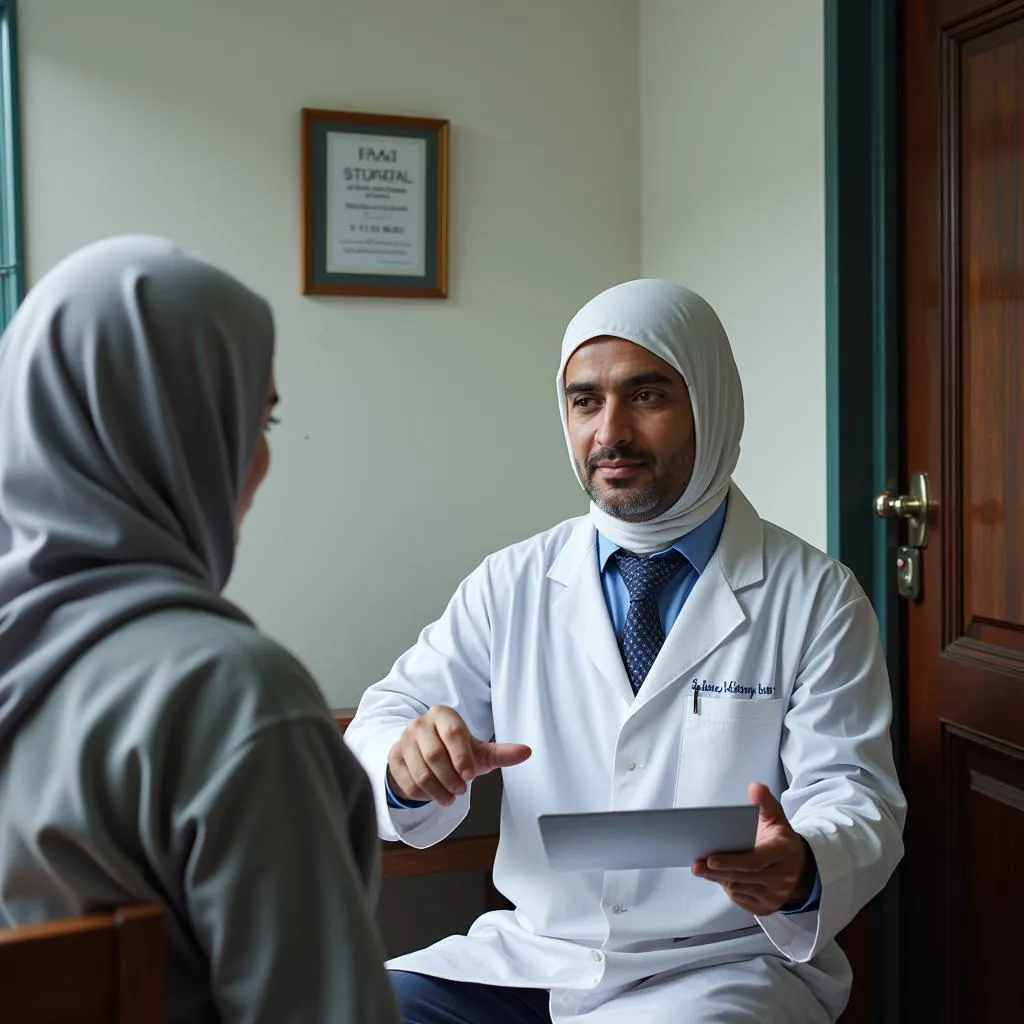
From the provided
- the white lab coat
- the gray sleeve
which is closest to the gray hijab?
the gray sleeve

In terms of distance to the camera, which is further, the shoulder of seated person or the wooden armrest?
the wooden armrest

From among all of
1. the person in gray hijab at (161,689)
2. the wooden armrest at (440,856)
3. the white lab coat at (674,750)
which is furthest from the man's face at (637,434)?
the wooden armrest at (440,856)

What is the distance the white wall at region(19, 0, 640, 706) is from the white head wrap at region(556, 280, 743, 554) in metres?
1.02

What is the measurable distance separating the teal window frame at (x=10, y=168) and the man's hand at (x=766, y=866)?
1.88m

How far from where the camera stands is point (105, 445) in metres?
0.81

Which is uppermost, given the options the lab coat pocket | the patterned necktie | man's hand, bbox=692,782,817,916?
the patterned necktie

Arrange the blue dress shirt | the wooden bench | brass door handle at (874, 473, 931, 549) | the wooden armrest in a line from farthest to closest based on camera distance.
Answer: the wooden armrest, brass door handle at (874, 473, 931, 549), the blue dress shirt, the wooden bench

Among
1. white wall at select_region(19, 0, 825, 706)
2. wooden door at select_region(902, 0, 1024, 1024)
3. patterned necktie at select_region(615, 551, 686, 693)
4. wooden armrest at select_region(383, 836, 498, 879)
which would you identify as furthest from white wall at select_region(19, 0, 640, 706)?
patterned necktie at select_region(615, 551, 686, 693)

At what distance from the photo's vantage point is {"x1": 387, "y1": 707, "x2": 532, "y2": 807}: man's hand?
4.67ft

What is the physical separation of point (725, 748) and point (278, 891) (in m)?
0.88

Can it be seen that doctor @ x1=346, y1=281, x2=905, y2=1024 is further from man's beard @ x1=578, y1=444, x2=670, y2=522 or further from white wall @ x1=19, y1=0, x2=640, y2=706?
white wall @ x1=19, y1=0, x2=640, y2=706

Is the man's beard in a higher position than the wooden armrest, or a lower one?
higher

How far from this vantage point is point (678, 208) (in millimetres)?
2672

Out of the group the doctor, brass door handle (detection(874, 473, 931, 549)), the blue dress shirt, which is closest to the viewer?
the doctor
